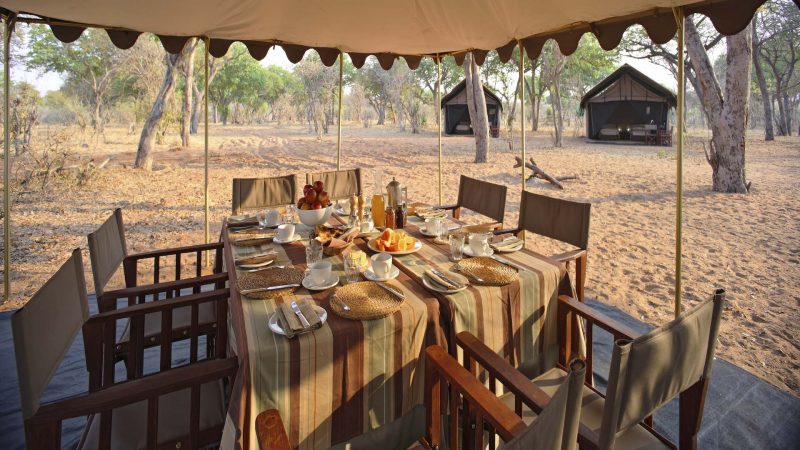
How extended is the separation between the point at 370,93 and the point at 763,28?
24050 mm

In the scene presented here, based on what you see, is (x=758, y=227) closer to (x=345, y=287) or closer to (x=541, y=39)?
(x=541, y=39)

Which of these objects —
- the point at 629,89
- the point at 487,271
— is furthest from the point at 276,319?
the point at 629,89

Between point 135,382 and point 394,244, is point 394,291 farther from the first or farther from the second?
point 135,382

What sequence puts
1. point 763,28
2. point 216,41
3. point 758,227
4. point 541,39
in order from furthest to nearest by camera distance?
point 763,28
point 758,227
point 216,41
point 541,39

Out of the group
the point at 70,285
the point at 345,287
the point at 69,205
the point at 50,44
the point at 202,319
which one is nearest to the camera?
the point at 70,285

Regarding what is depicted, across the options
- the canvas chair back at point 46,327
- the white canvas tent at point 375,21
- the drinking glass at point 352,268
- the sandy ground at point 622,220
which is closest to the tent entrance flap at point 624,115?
the sandy ground at point 622,220

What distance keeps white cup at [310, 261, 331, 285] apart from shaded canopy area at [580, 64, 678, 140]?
19.8 metres

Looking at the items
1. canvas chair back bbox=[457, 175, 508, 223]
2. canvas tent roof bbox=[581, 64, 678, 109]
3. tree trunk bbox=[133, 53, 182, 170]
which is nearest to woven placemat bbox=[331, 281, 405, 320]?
canvas chair back bbox=[457, 175, 508, 223]

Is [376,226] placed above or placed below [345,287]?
above

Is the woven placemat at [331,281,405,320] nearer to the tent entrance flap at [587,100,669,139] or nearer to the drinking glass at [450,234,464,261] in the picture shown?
the drinking glass at [450,234,464,261]

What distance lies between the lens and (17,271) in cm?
438

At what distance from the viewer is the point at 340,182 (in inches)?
159

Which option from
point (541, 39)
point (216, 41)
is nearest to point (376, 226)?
point (541, 39)

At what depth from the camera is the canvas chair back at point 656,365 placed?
3.51ft
